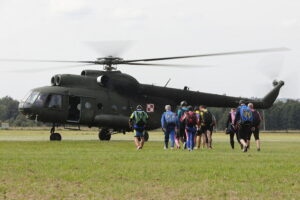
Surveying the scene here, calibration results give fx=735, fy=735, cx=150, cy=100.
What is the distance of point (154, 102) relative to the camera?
39.5m

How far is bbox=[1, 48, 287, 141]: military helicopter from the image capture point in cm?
3572

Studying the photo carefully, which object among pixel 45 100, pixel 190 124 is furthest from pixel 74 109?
pixel 190 124

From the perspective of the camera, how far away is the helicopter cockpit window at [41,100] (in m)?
35.4

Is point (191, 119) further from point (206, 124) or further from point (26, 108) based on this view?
point (26, 108)

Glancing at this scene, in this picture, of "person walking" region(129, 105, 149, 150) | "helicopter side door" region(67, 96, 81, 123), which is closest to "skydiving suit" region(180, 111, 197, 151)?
"person walking" region(129, 105, 149, 150)

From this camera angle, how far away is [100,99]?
3725 cm

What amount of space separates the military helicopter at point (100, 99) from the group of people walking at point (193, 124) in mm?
6409

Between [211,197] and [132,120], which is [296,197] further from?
[132,120]

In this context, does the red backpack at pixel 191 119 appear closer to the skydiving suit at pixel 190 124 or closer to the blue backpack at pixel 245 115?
the skydiving suit at pixel 190 124

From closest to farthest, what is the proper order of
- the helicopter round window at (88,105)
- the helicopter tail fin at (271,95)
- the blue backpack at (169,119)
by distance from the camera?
the blue backpack at (169,119)
the helicopter round window at (88,105)
the helicopter tail fin at (271,95)

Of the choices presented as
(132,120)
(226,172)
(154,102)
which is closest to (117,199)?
(226,172)

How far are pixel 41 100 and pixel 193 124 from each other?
34.5 ft

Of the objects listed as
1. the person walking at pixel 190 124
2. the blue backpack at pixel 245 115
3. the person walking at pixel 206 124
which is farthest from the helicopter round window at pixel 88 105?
the blue backpack at pixel 245 115

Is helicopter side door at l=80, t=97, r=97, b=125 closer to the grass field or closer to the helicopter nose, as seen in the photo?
the helicopter nose
